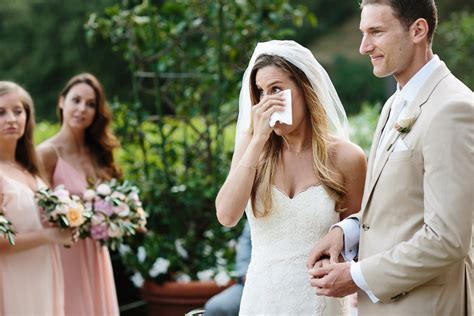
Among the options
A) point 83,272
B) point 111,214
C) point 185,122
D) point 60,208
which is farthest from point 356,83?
point 60,208

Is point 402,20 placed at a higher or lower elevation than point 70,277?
higher

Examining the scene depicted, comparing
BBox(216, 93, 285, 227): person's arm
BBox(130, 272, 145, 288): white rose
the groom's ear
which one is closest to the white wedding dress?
BBox(216, 93, 285, 227): person's arm

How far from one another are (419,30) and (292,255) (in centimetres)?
101

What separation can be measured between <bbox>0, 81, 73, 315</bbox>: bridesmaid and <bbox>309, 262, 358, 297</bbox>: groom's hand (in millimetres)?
1985

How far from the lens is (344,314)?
10.0ft

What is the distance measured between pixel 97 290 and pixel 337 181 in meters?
2.29

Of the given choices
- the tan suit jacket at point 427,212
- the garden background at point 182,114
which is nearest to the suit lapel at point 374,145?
the tan suit jacket at point 427,212

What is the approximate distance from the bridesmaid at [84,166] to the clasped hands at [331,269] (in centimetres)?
233

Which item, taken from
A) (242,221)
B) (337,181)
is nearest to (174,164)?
(242,221)

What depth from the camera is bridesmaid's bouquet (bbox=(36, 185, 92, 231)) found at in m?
4.15

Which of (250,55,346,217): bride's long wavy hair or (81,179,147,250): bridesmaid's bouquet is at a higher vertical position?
(250,55,346,217): bride's long wavy hair

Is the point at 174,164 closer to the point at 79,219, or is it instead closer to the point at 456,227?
the point at 79,219

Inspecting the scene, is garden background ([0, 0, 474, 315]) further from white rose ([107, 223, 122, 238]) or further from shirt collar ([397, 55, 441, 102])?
shirt collar ([397, 55, 441, 102])

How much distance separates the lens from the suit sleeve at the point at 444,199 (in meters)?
2.28
